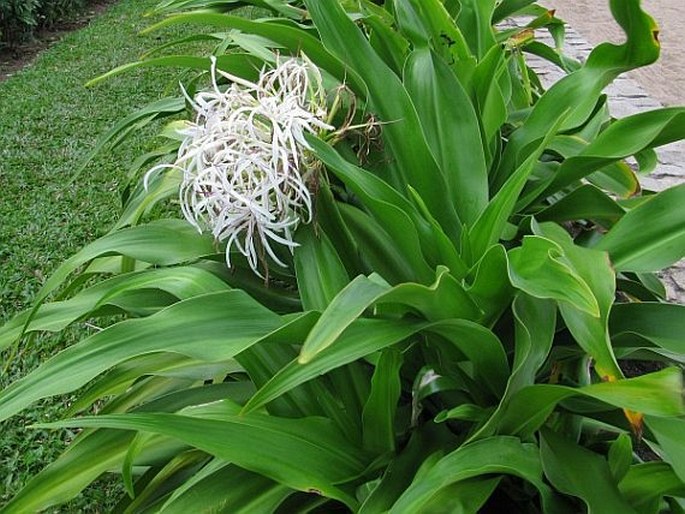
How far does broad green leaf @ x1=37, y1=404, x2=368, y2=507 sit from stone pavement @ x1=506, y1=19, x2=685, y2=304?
1.24 meters

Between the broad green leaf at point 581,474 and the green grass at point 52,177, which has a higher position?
the broad green leaf at point 581,474

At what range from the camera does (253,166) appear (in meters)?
1.38

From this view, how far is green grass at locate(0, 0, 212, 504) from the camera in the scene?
226 cm

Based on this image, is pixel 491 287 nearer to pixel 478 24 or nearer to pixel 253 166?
pixel 253 166

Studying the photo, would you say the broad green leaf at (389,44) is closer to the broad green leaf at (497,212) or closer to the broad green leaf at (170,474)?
the broad green leaf at (497,212)

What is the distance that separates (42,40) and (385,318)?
742 cm

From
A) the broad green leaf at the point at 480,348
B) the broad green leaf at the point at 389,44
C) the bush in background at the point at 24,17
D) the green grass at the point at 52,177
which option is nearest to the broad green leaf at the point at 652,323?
the broad green leaf at the point at 480,348

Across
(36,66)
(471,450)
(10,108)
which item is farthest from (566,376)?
(36,66)

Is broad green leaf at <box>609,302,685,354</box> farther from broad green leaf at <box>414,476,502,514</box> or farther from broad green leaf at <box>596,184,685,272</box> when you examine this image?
broad green leaf at <box>414,476,502,514</box>

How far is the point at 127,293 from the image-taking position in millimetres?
1472

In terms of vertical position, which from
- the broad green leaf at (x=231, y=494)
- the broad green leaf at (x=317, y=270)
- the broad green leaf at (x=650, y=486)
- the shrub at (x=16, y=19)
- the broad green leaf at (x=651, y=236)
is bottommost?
the shrub at (x=16, y=19)

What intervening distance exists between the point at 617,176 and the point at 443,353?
921 millimetres

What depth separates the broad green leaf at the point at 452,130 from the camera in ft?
5.25

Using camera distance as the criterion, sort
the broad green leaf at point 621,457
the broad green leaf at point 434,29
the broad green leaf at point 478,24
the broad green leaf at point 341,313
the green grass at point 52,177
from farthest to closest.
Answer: the green grass at point 52,177 → the broad green leaf at point 478,24 → the broad green leaf at point 434,29 → the broad green leaf at point 621,457 → the broad green leaf at point 341,313
